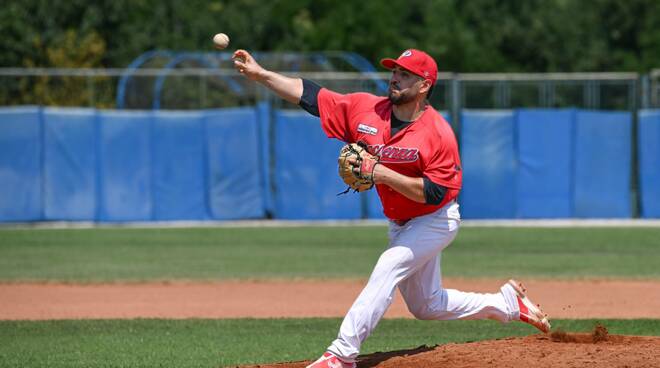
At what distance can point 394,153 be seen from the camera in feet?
21.6

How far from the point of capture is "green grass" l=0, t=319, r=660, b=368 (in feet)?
25.6

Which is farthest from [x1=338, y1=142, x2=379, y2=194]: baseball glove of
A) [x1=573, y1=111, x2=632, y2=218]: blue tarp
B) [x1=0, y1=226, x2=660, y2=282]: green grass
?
[x1=573, y1=111, x2=632, y2=218]: blue tarp

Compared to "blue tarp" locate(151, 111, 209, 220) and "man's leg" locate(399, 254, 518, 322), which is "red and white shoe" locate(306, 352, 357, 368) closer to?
"man's leg" locate(399, 254, 518, 322)

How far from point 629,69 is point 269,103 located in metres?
22.1

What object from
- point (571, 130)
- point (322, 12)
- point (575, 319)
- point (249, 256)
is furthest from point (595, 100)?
point (322, 12)

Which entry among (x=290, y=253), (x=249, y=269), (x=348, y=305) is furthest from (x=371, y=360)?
(x=290, y=253)

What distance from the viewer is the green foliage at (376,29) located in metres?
32.2

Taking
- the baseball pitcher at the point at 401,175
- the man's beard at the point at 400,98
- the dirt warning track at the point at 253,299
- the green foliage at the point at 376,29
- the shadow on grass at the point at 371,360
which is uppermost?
the green foliage at the point at 376,29

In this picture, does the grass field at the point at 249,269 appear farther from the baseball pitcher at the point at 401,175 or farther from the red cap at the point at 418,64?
the red cap at the point at 418,64

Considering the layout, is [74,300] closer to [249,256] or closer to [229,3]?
[249,256]

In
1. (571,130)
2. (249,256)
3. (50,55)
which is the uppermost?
(50,55)

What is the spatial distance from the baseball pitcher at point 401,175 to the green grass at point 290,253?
6.57 m

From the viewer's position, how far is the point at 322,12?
40.6 meters

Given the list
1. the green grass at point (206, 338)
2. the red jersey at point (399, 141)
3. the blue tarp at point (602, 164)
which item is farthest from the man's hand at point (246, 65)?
the blue tarp at point (602, 164)
